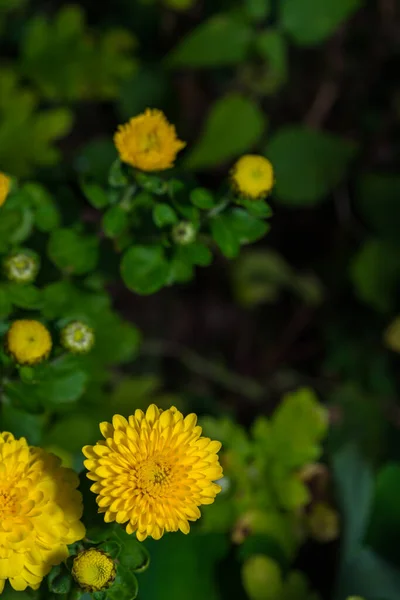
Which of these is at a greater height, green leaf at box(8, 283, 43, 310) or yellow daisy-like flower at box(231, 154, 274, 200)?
yellow daisy-like flower at box(231, 154, 274, 200)

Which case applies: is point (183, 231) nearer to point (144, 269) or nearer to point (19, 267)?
point (144, 269)

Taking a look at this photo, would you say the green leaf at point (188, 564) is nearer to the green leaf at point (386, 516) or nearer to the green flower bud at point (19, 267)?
the green leaf at point (386, 516)

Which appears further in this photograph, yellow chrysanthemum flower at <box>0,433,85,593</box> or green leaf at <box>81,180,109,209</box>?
green leaf at <box>81,180,109,209</box>

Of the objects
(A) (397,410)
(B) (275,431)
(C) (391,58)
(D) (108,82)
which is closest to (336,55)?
(C) (391,58)

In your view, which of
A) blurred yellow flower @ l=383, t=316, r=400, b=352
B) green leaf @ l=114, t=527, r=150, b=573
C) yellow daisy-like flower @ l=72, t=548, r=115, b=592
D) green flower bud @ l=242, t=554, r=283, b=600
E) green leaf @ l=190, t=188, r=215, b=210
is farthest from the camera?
blurred yellow flower @ l=383, t=316, r=400, b=352

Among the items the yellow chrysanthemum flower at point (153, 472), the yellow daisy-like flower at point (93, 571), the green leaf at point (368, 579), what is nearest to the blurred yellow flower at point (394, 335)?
the green leaf at point (368, 579)

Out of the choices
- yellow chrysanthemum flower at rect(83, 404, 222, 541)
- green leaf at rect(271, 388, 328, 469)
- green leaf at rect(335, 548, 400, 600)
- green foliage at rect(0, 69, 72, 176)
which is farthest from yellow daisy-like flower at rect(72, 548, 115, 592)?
green foliage at rect(0, 69, 72, 176)

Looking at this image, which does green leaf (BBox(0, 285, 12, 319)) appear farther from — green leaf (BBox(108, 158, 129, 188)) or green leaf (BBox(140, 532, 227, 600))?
green leaf (BBox(140, 532, 227, 600))
